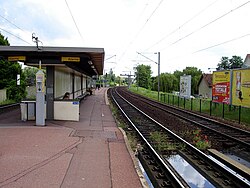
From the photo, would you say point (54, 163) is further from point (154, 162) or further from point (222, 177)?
point (222, 177)

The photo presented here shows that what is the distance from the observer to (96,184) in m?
5.59

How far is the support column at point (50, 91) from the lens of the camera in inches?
560

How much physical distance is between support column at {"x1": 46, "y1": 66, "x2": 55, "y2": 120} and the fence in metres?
10.2

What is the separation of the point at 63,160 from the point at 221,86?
739 inches

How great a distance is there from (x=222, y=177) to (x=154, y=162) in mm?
1855

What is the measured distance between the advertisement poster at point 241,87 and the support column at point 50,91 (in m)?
12.4

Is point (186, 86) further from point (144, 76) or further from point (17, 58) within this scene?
point (144, 76)

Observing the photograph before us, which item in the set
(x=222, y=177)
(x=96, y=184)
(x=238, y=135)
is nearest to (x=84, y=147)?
(x=96, y=184)

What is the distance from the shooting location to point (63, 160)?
7176 mm

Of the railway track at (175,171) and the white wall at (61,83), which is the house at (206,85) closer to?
the white wall at (61,83)

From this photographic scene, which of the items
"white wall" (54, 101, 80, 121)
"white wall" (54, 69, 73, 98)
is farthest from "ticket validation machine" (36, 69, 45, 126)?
"white wall" (54, 69, 73, 98)

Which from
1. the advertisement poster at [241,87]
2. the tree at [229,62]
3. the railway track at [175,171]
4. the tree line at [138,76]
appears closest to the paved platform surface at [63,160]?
the railway track at [175,171]

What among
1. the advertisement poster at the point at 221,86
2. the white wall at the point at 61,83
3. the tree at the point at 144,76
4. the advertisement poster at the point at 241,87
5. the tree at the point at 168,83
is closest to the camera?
the white wall at the point at 61,83

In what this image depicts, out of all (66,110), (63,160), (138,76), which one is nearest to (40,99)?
(66,110)
